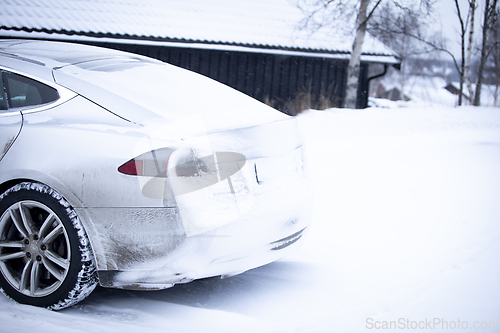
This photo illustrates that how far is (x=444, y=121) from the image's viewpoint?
1002cm

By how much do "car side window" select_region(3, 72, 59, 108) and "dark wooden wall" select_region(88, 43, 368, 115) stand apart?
10.5 metres

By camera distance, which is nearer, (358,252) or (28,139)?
(28,139)

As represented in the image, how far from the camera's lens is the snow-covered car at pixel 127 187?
86.0 inches

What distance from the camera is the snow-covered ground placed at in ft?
7.68

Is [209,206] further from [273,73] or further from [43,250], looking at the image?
[273,73]

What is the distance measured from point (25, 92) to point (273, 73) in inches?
497

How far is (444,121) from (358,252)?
25.8 ft

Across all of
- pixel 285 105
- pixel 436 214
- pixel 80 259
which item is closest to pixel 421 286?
pixel 436 214

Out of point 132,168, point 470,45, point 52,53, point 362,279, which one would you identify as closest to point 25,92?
point 52,53

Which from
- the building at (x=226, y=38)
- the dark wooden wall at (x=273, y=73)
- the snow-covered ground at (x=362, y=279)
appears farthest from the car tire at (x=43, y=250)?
the dark wooden wall at (x=273, y=73)

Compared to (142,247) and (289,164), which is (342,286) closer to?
(289,164)

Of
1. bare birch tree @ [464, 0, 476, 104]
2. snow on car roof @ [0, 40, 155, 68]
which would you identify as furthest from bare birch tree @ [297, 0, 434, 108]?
snow on car roof @ [0, 40, 155, 68]

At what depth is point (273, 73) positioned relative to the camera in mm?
14641

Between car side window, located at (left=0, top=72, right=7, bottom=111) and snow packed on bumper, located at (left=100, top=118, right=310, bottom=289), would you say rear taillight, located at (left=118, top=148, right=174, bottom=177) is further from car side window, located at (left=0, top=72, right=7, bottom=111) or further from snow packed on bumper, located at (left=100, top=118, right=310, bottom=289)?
car side window, located at (left=0, top=72, right=7, bottom=111)
